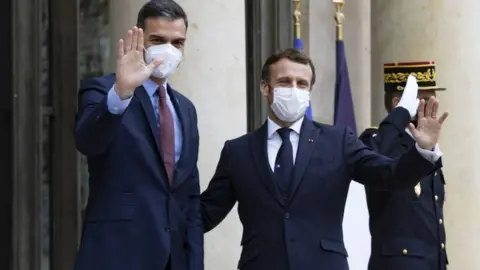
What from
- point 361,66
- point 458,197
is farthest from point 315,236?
point 361,66

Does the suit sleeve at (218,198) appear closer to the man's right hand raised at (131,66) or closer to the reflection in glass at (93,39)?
the man's right hand raised at (131,66)

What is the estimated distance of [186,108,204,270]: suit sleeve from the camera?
4.16 metres

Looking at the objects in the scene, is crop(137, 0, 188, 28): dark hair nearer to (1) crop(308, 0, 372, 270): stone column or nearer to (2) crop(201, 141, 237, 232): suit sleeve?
(2) crop(201, 141, 237, 232): suit sleeve

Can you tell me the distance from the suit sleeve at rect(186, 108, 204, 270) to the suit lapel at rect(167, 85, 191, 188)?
66 millimetres

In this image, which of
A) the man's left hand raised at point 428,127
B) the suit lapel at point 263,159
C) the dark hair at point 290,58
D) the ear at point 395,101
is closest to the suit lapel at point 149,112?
the suit lapel at point 263,159

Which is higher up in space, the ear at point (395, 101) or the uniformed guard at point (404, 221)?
the ear at point (395, 101)

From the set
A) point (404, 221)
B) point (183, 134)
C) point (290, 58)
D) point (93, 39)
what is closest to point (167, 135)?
point (183, 134)

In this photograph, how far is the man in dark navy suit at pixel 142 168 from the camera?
154 inches

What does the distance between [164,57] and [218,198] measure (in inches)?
36.3

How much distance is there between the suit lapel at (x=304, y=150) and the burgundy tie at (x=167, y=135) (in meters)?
0.67

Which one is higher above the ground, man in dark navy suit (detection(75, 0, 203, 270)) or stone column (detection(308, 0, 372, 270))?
stone column (detection(308, 0, 372, 270))

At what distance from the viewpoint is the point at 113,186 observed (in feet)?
12.9

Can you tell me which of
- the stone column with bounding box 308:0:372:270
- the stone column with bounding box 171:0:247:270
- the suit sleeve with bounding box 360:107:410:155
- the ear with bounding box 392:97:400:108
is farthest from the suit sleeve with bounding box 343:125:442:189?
the stone column with bounding box 308:0:372:270

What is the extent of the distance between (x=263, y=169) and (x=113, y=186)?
34.0 inches
